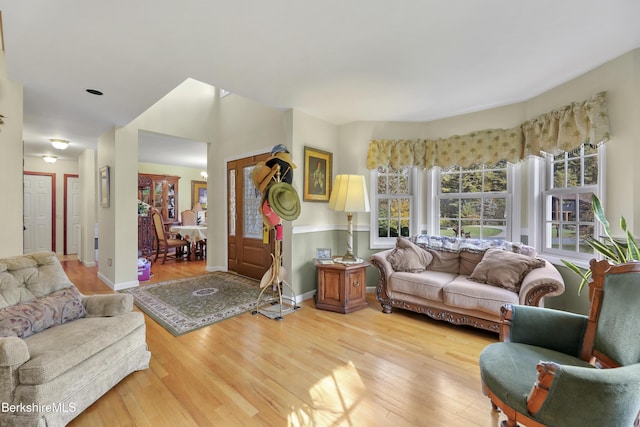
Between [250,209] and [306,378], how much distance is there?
9.98 feet

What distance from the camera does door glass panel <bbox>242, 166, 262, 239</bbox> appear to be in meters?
4.41

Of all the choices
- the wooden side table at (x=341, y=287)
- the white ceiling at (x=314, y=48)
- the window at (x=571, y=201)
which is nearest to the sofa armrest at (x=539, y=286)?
the window at (x=571, y=201)

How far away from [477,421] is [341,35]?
8.56 feet

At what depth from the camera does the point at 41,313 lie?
176cm

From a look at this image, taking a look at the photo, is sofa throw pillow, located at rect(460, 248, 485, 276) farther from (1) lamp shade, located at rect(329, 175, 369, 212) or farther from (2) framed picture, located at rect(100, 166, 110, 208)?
(2) framed picture, located at rect(100, 166, 110, 208)

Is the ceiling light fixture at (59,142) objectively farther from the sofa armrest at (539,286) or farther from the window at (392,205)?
the sofa armrest at (539,286)

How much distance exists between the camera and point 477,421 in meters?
1.56

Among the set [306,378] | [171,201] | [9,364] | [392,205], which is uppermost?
[171,201]

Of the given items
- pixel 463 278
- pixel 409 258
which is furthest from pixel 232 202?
pixel 463 278

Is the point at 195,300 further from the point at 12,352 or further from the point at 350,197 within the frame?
the point at 350,197

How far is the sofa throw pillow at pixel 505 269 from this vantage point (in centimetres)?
257

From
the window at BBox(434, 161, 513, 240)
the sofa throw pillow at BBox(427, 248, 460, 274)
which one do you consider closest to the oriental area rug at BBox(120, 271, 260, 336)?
the sofa throw pillow at BBox(427, 248, 460, 274)

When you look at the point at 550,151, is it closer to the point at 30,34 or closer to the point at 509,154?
the point at 509,154

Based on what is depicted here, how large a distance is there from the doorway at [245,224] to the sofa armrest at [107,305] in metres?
2.19
